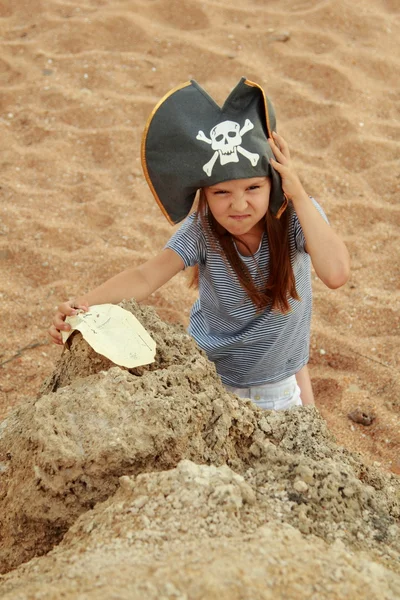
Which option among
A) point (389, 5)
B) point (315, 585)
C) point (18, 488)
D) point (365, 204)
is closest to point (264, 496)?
point (315, 585)

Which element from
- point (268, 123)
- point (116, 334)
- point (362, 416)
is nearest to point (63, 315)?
point (116, 334)

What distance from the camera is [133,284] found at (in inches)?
97.3

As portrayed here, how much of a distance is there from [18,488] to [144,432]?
0.32 m

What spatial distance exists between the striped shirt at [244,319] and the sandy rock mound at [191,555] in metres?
1.17

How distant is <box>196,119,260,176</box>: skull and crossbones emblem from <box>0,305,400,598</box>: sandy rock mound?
68 cm

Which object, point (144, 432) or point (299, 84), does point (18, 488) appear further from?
point (299, 84)

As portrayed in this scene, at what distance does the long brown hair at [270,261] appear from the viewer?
2.48 metres

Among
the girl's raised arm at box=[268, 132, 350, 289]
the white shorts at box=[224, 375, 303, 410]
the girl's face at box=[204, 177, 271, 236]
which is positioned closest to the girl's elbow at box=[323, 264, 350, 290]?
the girl's raised arm at box=[268, 132, 350, 289]

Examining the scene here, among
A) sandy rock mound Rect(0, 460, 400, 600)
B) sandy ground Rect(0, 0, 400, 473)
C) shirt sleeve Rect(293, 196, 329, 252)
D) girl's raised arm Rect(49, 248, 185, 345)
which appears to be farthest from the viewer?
sandy ground Rect(0, 0, 400, 473)

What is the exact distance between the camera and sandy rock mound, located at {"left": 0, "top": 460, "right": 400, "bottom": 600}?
1.23 meters

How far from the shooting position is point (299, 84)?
5023mm

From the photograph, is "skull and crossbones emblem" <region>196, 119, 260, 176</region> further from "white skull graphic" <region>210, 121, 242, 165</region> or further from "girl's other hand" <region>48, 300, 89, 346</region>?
"girl's other hand" <region>48, 300, 89, 346</region>

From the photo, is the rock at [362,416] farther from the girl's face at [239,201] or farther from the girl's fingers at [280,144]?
the girl's fingers at [280,144]

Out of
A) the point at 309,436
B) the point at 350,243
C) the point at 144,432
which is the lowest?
the point at 350,243
